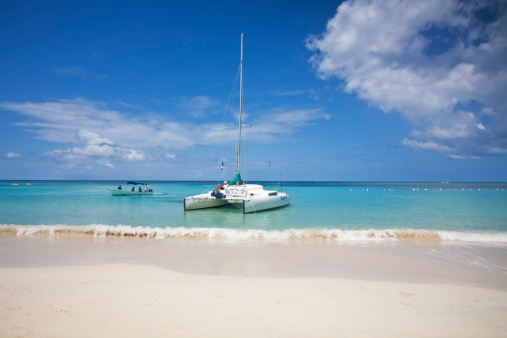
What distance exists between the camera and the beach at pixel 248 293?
13.3 ft

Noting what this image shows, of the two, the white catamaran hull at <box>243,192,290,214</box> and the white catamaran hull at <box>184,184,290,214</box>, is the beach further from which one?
the white catamaran hull at <box>184,184,290,214</box>

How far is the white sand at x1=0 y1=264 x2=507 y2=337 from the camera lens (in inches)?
156

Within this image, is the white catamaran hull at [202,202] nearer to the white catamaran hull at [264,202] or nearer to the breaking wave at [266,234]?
the white catamaran hull at [264,202]

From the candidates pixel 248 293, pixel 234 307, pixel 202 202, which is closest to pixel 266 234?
pixel 248 293

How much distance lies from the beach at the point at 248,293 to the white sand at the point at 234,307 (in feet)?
0.07

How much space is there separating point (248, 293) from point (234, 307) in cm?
71

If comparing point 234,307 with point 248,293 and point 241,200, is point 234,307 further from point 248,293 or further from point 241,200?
point 241,200

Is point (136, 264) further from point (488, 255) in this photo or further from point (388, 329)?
point (488, 255)

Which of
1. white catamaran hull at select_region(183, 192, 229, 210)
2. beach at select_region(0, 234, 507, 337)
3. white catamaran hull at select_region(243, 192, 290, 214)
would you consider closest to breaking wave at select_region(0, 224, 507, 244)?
beach at select_region(0, 234, 507, 337)

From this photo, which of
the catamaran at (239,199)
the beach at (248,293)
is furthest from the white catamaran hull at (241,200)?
the beach at (248,293)

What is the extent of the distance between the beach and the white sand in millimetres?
21

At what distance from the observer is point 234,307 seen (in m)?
4.72

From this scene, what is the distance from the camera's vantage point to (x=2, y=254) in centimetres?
896

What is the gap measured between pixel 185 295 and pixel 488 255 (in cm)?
1059
